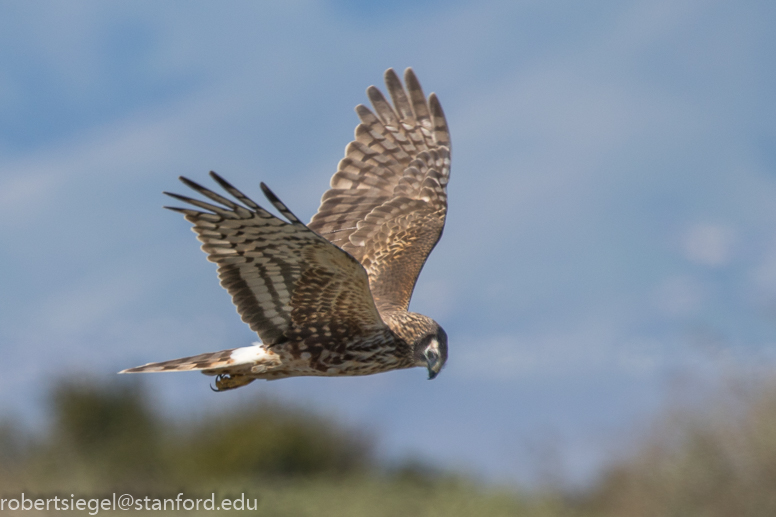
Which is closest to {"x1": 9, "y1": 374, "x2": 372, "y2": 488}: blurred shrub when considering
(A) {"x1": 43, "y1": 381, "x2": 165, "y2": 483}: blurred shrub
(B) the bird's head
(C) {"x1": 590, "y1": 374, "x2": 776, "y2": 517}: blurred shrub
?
(A) {"x1": 43, "y1": 381, "x2": 165, "y2": 483}: blurred shrub

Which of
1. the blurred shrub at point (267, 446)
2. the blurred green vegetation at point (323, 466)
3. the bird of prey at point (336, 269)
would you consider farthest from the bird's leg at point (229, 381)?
the blurred shrub at point (267, 446)

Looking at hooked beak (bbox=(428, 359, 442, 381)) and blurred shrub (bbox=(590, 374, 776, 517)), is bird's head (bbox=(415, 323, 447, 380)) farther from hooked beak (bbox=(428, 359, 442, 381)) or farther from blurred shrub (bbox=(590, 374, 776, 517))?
blurred shrub (bbox=(590, 374, 776, 517))

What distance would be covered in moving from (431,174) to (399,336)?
235cm

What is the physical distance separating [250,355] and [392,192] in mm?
2480

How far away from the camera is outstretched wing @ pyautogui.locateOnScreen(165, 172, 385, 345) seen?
5570mm

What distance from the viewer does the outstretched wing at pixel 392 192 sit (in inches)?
301

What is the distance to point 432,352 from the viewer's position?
21.0ft

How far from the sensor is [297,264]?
5.91 m

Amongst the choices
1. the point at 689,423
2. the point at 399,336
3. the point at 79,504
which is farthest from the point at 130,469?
the point at 399,336

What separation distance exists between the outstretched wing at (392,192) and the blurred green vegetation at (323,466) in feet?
27.4

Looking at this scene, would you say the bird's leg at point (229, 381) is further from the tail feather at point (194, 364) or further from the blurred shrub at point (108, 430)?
the blurred shrub at point (108, 430)

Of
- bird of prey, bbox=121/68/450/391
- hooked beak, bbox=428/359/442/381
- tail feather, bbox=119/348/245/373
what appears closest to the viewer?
bird of prey, bbox=121/68/450/391

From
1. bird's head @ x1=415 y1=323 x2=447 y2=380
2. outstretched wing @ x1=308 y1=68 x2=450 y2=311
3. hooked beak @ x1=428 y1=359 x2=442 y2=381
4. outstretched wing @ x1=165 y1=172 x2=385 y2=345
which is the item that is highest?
outstretched wing @ x1=308 y1=68 x2=450 y2=311

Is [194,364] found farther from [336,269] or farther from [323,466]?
[323,466]
